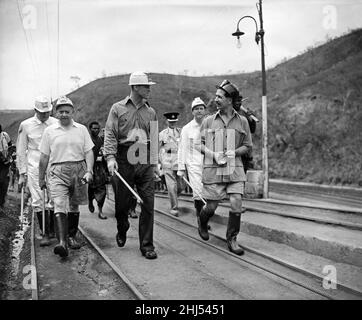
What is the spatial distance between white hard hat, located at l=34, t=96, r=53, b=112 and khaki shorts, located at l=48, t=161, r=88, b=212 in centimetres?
138

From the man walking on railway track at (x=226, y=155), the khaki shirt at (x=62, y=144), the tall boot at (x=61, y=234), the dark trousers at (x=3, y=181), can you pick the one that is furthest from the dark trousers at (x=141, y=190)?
the dark trousers at (x=3, y=181)

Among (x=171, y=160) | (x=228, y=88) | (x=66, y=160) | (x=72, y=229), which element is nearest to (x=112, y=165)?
(x=66, y=160)

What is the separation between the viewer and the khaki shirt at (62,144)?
256 inches

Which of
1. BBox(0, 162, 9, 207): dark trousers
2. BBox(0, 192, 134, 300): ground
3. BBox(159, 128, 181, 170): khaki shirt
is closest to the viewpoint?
BBox(0, 192, 134, 300): ground

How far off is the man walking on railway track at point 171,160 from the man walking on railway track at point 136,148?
3.35m

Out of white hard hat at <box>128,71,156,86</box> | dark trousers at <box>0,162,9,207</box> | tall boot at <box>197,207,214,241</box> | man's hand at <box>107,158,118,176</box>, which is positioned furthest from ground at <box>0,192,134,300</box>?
dark trousers at <box>0,162,9,207</box>

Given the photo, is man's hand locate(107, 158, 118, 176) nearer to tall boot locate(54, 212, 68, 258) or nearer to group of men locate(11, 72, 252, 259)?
group of men locate(11, 72, 252, 259)

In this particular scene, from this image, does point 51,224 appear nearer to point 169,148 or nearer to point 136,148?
point 136,148

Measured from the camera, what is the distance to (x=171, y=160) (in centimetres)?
977

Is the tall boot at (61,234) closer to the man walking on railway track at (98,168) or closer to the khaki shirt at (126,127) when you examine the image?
the khaki shirt at (126,127)

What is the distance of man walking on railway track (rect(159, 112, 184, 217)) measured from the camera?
981cm

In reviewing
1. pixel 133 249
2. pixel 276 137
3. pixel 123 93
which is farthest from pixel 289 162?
pixel 123 93
